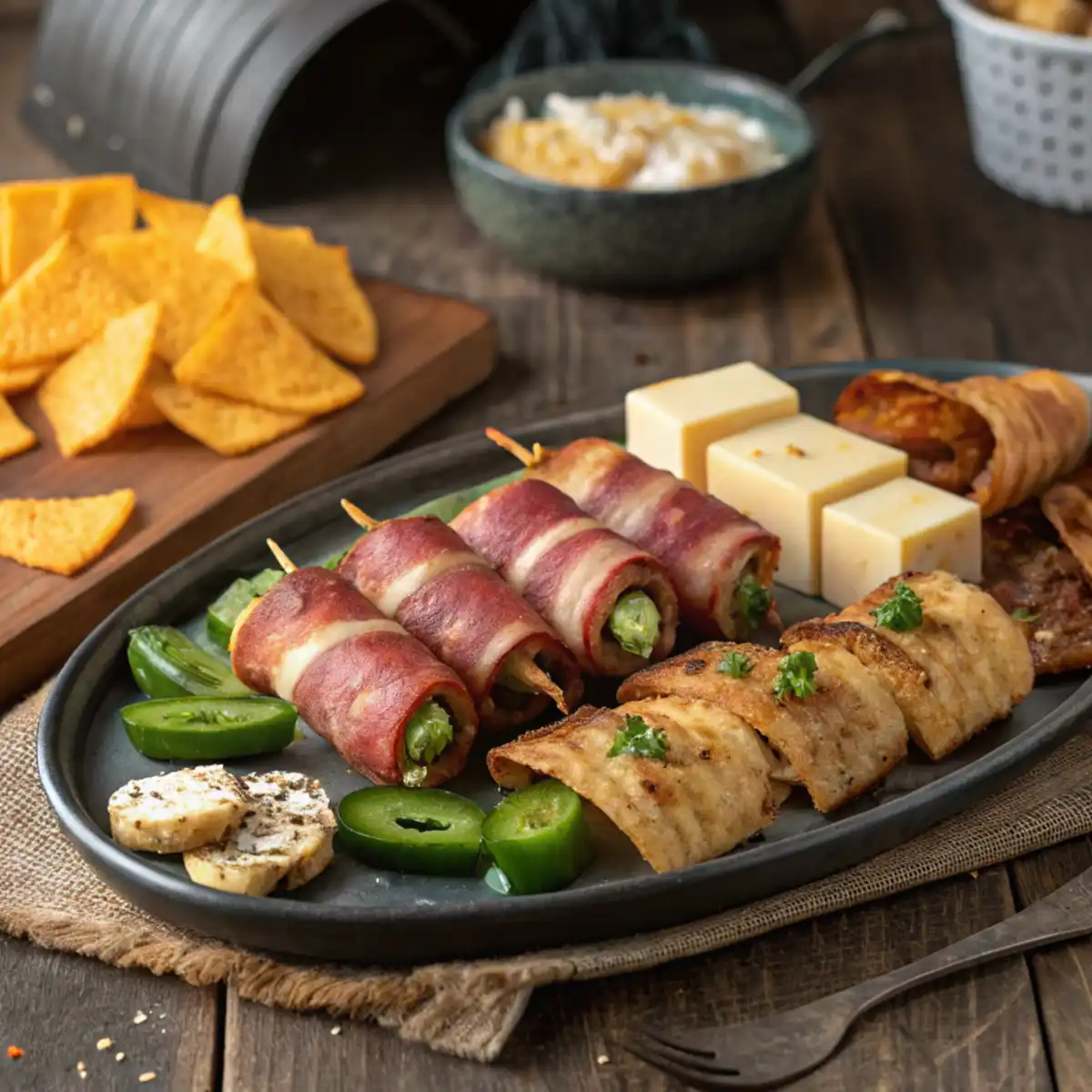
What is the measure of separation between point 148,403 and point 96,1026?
1910mm

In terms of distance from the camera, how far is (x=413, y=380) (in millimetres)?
4340

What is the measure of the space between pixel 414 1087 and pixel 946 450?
1.93 metres

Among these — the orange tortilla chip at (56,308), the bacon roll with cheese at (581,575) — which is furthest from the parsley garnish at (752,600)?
the orange tortilla chip at (56,308)

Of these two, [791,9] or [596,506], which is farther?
[791,9]

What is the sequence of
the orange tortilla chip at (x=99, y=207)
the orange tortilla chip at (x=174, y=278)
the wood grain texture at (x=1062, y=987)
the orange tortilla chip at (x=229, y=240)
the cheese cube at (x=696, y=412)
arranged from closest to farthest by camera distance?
the wood grain texture at (x=1062, y=987) → the cheese cube at (x=696, y=412) → the orange tortilla chip at (x=174, y=278) → the orange tortilla chip at (x=229, y=240) → the orange tortilla chip at (x=99, y=207)

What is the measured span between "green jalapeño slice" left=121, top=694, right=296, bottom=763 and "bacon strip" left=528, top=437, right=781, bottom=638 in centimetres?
79

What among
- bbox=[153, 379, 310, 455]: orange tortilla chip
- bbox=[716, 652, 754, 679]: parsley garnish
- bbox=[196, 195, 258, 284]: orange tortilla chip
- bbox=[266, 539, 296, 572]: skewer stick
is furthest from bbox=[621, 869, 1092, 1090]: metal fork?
bbox=[196, 195, 258, 284]: orange tortilla chip

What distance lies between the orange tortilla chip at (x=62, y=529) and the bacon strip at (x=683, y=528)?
99cm

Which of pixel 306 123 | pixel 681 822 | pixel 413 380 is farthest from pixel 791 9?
pixel 681 822

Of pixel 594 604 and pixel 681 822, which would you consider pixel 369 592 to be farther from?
pixel 681 822

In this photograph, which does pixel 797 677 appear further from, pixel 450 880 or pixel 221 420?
pixel 221 420

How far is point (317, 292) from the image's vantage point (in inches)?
175

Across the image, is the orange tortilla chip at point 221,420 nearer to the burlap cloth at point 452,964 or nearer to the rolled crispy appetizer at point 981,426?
the burlap cloth at point 452,964

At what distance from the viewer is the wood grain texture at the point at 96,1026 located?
2430 millimetres
